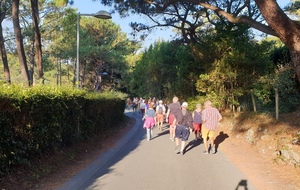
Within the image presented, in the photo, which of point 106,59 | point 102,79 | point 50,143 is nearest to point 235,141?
point 50,143

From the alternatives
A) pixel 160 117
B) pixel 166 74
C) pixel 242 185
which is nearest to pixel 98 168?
pixel 242 185

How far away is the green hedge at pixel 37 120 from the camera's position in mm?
6242

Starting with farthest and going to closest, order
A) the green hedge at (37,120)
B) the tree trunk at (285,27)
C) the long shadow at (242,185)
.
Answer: the tree trunk at (285,27), the long shadow at (242,185), the green hedge at (37,120)

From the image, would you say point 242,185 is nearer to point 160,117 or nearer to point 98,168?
point 98,168

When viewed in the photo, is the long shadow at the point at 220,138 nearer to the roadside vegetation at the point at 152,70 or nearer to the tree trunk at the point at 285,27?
the roadside vegetation at the point at 152,70

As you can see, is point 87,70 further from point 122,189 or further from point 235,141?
point 122,189

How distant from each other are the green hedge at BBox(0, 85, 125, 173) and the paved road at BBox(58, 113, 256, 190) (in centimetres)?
109

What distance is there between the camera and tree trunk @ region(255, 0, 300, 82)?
8.13 meters

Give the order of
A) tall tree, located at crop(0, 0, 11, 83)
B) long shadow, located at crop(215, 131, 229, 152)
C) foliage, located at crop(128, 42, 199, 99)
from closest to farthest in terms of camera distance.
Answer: long shadow, located at crop(215, 131, 229, 152)
tall tree, located at crop(0, 0, 11, 83)
foliage, located at crop(128, 42, 199, 99)

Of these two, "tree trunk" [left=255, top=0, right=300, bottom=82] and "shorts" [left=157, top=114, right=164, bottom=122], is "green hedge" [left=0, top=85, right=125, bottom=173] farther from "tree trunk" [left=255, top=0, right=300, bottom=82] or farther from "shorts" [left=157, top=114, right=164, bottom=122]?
"shorts" [left=157, top=114, right=164, bottom=122]

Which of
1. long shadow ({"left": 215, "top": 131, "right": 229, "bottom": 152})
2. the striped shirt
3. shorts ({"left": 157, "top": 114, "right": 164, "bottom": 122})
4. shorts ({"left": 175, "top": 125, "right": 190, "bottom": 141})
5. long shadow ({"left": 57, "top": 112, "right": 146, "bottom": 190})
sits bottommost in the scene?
long shadow ({"left": 215, "top": 131, "right": 229, "bottom": 152})

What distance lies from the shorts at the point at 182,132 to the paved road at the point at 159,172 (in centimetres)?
58

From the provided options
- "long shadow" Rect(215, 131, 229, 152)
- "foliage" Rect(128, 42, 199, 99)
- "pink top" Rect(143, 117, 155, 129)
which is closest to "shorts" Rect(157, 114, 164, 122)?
"long shadow" Rect(215, 131, 229, 152)

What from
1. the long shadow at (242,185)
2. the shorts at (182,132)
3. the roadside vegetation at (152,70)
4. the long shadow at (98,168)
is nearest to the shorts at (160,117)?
the roadside vegetation at (152,70)
